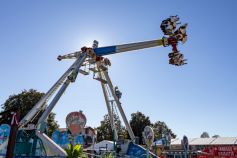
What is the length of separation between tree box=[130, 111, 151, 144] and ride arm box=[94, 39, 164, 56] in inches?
1979

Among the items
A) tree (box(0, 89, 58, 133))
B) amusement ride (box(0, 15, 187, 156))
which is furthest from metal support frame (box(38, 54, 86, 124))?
tree (box(0, 89, 58, 133))

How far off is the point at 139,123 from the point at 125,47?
5135 cm

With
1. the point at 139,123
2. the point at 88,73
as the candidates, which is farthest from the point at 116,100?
the point at 139,123

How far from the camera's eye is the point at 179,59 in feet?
79.0

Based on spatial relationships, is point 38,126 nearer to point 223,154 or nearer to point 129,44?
point 129,44

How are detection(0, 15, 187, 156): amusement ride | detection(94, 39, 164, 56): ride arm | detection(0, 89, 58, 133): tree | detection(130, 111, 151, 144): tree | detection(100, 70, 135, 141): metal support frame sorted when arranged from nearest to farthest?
detection(0, 15, 187, 156): amusement ride, detection(94, 39, 164, 56): ride arm, detection(100, 70, 135, 141): metal support frame, detection(0, 89, 58, 133): tree, detection(130, 111, 151, 144): tree

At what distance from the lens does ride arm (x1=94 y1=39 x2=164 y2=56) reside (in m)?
26.2

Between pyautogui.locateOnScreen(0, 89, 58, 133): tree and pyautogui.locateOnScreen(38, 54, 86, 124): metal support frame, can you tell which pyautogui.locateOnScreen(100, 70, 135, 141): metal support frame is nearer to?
pyautogui.locateOnScreen(38, 54, 86, 124): metal support frame

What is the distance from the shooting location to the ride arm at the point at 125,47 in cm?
2616

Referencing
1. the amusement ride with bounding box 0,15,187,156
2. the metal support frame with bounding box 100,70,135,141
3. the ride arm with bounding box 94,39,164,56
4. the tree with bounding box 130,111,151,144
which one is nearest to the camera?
the amusement ride with bounding box 0,15,187,156

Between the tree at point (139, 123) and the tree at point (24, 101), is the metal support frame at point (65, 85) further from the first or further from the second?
the tree at point (139, 123)

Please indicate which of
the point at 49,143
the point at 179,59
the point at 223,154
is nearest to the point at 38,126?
the point at 49,143

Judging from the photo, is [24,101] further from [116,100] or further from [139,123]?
→ [139,123]

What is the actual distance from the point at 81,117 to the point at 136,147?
12445mm
